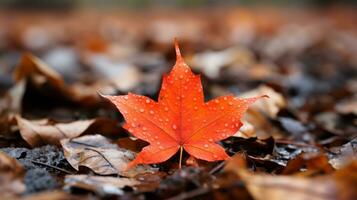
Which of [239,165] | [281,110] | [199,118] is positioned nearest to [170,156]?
[199,118]

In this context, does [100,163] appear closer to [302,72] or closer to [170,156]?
[170,156]

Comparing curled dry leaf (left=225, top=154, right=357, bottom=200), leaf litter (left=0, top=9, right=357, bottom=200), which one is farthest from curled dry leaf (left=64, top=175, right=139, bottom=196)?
curled dry leaf (left=225, top=154, right=357, bottom=200)

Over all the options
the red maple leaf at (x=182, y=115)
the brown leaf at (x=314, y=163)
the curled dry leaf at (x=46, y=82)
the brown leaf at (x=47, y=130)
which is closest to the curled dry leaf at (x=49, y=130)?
the brown leaf at (x=47, y=130)

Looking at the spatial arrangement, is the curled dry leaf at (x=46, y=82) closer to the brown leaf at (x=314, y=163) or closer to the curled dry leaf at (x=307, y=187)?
the brown leaf at (x=314, y=163)

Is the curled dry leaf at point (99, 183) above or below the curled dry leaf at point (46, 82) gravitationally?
below

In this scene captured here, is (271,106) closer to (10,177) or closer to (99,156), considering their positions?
(99,156)

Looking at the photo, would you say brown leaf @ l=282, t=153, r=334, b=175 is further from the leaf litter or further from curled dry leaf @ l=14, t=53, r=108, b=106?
curled dry leaf @ l=14, t=53, r=108, b=106
